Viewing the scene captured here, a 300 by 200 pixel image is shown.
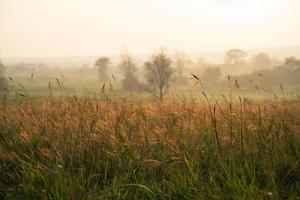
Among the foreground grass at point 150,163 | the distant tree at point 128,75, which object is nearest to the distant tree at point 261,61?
the distant tree at point 128,75

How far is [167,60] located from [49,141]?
176 feet

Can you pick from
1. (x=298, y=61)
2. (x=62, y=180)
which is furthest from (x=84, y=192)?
(x=298, y=61)

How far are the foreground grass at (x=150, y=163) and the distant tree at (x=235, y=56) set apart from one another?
12544cm

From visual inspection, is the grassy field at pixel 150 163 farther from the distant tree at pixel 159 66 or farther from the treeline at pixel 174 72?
the distant tree at pixel 159 66

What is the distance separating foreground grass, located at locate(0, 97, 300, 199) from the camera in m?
2.86

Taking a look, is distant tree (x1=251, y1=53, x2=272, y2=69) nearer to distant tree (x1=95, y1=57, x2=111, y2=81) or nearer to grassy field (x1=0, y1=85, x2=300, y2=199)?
distant tree (x1=95, y1=57, x2=111, y2=81)

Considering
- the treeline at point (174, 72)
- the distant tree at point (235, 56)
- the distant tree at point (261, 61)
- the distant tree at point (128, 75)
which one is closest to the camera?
the treeline at point (174, 72)

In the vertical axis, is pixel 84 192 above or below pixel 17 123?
below

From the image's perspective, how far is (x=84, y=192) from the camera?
2.90 meters

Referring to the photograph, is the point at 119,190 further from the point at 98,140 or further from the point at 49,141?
the point at 49,141

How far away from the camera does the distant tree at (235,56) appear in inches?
4970

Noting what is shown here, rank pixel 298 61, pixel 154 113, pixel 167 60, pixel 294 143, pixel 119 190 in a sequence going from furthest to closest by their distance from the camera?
1. pixel 298 61
2. pixel 167 60
3. pixel 154 113
4. pixel 294 143
5. pixel 119 190

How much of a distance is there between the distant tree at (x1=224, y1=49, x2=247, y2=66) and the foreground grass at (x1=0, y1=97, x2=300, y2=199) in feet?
412

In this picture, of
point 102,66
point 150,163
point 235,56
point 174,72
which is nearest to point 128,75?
point 174,72
